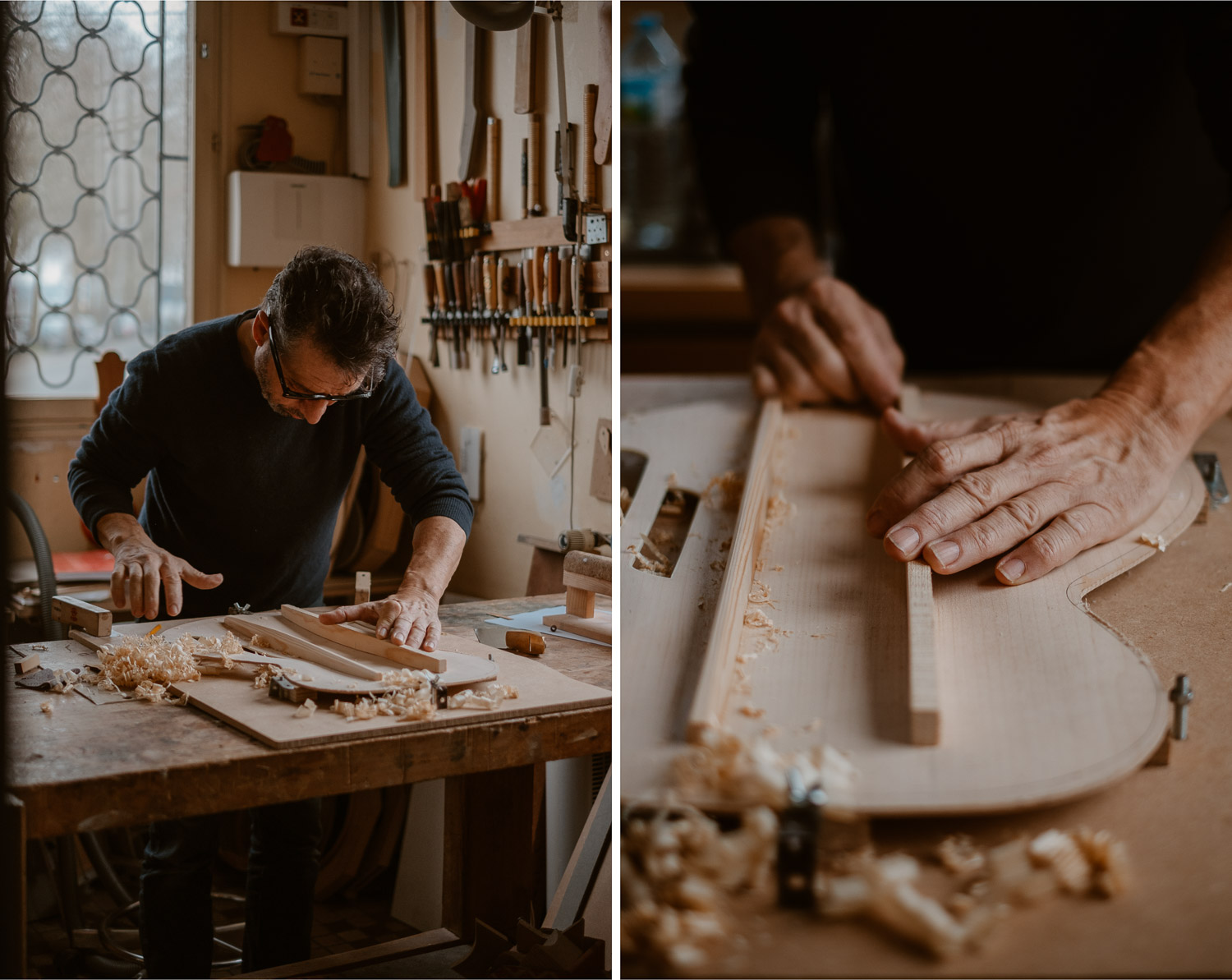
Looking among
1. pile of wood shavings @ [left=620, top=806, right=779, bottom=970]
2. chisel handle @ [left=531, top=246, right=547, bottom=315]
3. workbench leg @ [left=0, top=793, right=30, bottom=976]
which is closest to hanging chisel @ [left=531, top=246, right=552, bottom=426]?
chisel handle @ [left=531, top=246, right=547, bottom=315]

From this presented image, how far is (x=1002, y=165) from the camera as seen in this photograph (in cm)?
198

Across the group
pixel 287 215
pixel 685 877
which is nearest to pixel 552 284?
pixel 287 215

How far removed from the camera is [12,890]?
2.07 ft

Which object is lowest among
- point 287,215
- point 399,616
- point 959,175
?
point 399,616

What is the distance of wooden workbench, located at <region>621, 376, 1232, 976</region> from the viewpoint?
1.81ft

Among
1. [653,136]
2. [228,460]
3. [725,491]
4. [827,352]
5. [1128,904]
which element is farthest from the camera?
[653,136]

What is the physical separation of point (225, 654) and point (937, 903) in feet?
2.12

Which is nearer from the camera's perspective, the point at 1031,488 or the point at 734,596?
the point at 734,596

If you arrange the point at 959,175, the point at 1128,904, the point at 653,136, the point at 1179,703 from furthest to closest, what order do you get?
the point at 653,136, the point at 959,175, the point at 1179,703, the point at 1128,904

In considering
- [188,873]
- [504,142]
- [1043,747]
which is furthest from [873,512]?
[188,873]

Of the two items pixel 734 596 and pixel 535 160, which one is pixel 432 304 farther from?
pixel 734 596

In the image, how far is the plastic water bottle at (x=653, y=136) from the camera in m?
4.05

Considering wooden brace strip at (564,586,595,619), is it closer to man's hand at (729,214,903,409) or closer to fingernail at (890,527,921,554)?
fingernail at (890,527,921,554)

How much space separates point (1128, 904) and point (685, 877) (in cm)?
27
